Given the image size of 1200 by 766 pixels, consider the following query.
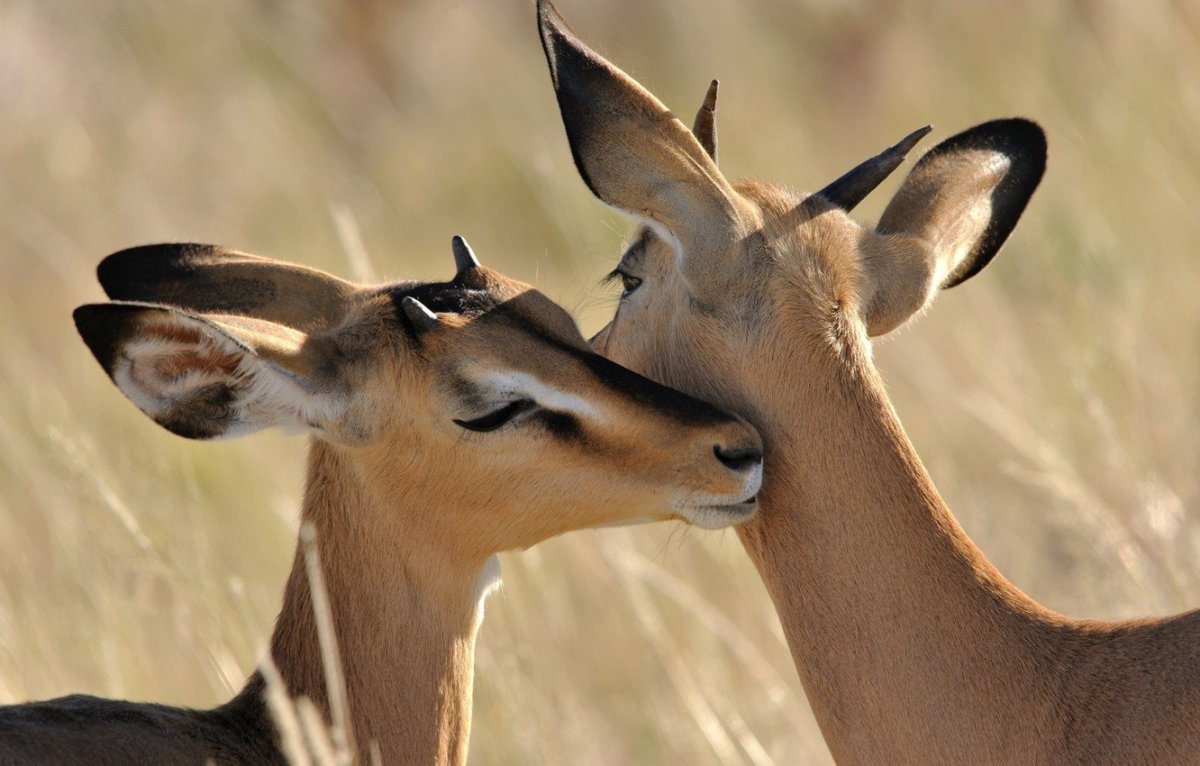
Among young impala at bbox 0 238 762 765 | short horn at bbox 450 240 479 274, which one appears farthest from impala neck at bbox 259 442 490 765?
short horn at bbox 450 240 479 274

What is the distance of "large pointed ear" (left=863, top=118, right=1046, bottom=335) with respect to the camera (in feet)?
12.7

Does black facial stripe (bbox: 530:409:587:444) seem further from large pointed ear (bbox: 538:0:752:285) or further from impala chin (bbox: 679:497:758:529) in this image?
large pointed ear (bbox: 538:0:752:285)

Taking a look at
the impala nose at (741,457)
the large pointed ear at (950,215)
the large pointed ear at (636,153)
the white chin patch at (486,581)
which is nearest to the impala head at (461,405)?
the impala nose at (741,457)

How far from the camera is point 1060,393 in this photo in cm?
775

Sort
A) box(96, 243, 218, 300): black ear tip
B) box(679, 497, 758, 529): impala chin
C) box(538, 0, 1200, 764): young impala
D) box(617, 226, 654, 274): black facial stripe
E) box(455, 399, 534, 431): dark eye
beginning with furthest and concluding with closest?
box(96, 243, 218, 300): black ear tip, box(617, 226, 654, 274): black facial stripe, box(455, 399, 534, 431): dark eye, box(679, 497, 758, 529): impala chin, box(538, 0, 1200, 764): young impala

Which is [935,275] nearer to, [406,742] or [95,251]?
[406,742]

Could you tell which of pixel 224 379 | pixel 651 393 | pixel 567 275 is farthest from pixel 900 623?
pixel 567 275

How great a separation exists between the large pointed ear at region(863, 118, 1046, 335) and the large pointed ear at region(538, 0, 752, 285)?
16.5 inches

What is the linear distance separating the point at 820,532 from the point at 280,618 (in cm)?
151

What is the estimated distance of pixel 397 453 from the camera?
12.8ft

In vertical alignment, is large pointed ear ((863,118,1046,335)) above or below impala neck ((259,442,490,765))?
above

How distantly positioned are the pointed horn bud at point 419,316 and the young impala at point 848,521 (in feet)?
1.88

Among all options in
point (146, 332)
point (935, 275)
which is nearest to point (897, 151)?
point (935, 275)

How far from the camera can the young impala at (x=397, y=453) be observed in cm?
361
